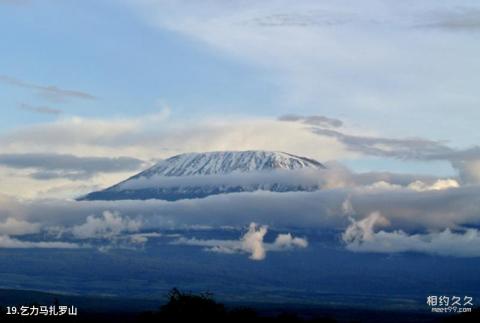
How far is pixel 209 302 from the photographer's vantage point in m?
91.8

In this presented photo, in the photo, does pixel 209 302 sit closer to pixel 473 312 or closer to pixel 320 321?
pixel 320 321

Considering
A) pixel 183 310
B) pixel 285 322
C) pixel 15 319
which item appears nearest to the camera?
pixel 15 319

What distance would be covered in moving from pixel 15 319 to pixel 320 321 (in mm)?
31224

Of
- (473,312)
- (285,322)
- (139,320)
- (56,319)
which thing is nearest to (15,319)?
(56,319)

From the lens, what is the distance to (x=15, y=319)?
8462 centimetres

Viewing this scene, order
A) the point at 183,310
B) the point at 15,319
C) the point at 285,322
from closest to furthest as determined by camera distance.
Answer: the point at 15,319 < the point at 183,310 < the point at 285,322

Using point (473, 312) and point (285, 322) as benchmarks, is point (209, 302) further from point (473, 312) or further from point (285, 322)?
point (473, 312)

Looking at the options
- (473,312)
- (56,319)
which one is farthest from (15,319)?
(473,312)

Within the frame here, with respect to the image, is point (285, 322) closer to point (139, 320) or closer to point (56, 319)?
point (139, 320)

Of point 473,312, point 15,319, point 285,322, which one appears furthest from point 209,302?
point 473,312

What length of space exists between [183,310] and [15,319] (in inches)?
613

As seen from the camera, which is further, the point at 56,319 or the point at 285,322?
the point at 285,322

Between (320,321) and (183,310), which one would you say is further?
(320,321)

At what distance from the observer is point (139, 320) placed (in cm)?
8856
